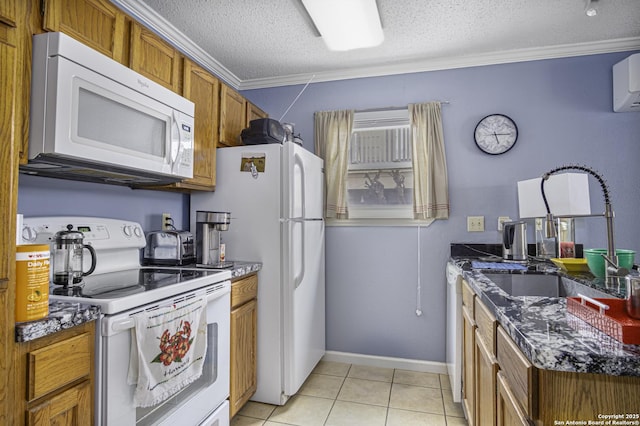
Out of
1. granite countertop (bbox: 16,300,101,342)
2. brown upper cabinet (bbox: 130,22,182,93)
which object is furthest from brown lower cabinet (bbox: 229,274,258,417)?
brown upper cabinet (bbox: 130,22,182,93)

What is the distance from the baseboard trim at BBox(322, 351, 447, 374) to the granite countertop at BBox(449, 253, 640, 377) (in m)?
1.70

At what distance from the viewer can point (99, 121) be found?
1369 mm

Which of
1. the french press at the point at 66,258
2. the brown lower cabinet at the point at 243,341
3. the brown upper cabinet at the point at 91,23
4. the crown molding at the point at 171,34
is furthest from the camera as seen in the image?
the crown molding at the point at 171,34

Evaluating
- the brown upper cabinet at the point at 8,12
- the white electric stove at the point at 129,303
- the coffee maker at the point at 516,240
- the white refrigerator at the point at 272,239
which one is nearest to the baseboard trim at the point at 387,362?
the white refrigerator at the point at 272,239

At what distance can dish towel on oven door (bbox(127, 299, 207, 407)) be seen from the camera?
48.4 inches

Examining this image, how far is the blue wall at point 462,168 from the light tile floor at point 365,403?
0.81 ft

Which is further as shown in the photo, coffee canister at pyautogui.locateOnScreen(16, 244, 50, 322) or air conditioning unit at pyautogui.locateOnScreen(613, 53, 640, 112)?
air conditioning unit at pyautogui.locateOnScreen(613, 53, 640, 112)

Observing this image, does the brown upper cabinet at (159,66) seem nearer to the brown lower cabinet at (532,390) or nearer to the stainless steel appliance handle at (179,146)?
the stainless steel appliance handle at (179,146)

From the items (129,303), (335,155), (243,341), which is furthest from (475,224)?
(129,303)

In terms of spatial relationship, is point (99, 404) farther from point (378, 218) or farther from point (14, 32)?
point (378, 218)

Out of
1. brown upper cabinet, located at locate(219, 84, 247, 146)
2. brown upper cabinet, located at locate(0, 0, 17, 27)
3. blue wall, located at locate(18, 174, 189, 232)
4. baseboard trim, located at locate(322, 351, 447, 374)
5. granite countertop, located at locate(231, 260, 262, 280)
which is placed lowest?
baseboard trim, located at locate(322, 351, 447, 374)

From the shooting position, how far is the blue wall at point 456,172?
248 centimetres

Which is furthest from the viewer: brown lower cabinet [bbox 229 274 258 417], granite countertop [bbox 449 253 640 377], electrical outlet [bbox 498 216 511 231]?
electrical outlet [bbox 498 216 511 231]

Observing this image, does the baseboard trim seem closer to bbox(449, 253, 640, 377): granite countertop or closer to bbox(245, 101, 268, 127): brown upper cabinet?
bbox(449, 253, 640, 377): granite countertop
